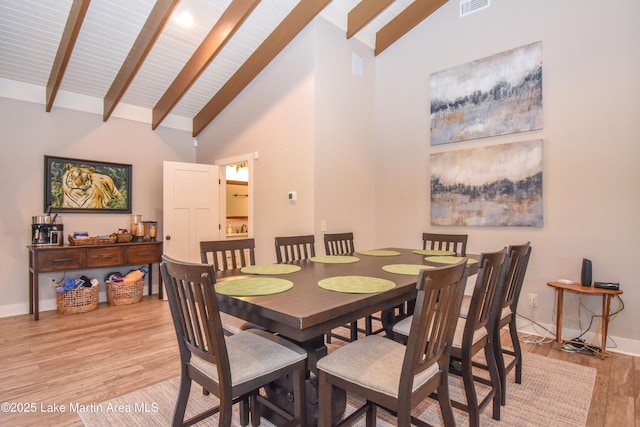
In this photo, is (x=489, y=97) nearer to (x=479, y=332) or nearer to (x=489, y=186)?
(x=489, y=186)

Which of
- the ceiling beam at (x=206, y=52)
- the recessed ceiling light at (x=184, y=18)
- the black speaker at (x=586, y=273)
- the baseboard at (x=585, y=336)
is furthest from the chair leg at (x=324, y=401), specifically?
the recessed ceiling light at (x=184, y=18)

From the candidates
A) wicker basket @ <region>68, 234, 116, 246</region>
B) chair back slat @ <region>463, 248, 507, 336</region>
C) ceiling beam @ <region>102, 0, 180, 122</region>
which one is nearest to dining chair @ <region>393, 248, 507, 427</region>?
chair back slat @ <region>463, 248, 507, 336</region>

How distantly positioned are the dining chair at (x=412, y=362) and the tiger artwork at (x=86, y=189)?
4393mm

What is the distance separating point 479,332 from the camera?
1.93 meters

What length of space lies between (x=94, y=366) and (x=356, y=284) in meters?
2.32

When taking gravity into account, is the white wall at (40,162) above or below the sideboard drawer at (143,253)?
above

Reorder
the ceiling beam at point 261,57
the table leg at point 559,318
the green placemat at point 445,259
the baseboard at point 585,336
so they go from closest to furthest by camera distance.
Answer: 1. the green placemat at point 445,259
2. the baseboard at point 585,336
3. the table leg at point 559,318
4. the ceiling beam at point 261,57

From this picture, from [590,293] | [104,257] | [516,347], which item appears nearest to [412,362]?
[516,347]

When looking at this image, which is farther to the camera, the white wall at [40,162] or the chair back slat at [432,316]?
the white wall at [40,162]

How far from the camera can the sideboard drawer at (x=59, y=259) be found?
12.5 ft

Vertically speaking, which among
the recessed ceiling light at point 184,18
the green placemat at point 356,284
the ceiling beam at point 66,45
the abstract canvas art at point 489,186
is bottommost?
the green placemat at point 356,284

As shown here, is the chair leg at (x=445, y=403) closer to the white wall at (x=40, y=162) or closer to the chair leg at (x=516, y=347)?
the chair leg at (x=516, y=347)

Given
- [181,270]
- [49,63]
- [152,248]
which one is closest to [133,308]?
[152,248]

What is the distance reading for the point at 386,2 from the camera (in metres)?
3.64
